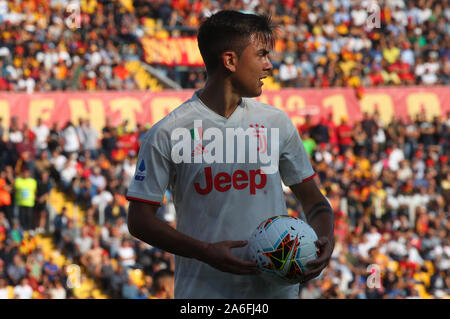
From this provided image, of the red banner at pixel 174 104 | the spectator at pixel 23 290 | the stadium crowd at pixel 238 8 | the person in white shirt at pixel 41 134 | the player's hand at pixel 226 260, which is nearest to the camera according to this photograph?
the player's hand at pixel 226 260

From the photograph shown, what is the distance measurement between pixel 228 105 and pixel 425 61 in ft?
65.5

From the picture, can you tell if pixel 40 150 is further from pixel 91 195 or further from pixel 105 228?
pixel 105 228

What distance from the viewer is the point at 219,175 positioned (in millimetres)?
3840

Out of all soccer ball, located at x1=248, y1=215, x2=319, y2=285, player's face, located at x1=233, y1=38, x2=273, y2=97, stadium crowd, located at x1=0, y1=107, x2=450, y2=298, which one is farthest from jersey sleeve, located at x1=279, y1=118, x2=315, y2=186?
stadium crowd, located at x1=0, y1=107, x2=450, y2=298

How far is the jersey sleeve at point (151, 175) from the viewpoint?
3.84 m

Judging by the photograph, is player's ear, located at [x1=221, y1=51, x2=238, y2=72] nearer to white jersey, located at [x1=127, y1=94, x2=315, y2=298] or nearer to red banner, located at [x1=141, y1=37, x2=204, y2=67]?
white jersey, located at [x1=127, y1=94, x2=315, y2=298]

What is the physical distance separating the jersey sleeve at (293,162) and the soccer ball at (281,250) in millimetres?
384

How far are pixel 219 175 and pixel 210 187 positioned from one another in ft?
0.24

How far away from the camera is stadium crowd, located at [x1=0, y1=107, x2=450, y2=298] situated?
47.8ft

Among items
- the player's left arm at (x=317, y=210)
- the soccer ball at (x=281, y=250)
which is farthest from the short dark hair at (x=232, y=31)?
the soccer ball at (x=281, y=250)

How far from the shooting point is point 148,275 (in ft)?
46.5

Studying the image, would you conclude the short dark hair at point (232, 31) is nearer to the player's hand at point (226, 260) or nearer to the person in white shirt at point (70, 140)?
the player's hand at point (226, 260)

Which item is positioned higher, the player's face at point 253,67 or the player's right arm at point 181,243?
the player's face at point 253,67

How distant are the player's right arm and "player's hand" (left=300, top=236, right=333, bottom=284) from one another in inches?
9.2
